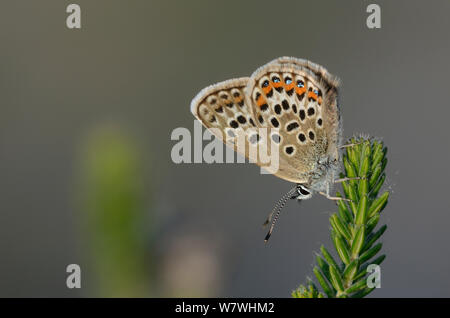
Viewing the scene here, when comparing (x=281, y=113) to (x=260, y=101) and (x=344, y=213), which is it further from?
(x=344, y=213)

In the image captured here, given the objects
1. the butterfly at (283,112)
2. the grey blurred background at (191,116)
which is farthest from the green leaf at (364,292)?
the grey blurred background at (191,116)

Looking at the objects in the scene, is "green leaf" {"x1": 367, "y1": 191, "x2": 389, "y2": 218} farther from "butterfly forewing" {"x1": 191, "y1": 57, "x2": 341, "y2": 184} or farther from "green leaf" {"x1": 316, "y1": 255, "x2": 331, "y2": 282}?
"butterfly forewing" {"x1": 191, "y1": 57, "x2": 341, "y2": 184}

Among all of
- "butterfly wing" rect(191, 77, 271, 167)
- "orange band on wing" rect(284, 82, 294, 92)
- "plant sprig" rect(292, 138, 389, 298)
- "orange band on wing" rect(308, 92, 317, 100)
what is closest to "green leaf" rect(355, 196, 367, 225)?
"plant sprig" rect(292, 138, 389, 298)

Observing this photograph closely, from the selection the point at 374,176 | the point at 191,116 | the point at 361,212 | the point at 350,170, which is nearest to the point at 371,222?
the point at 361,212
